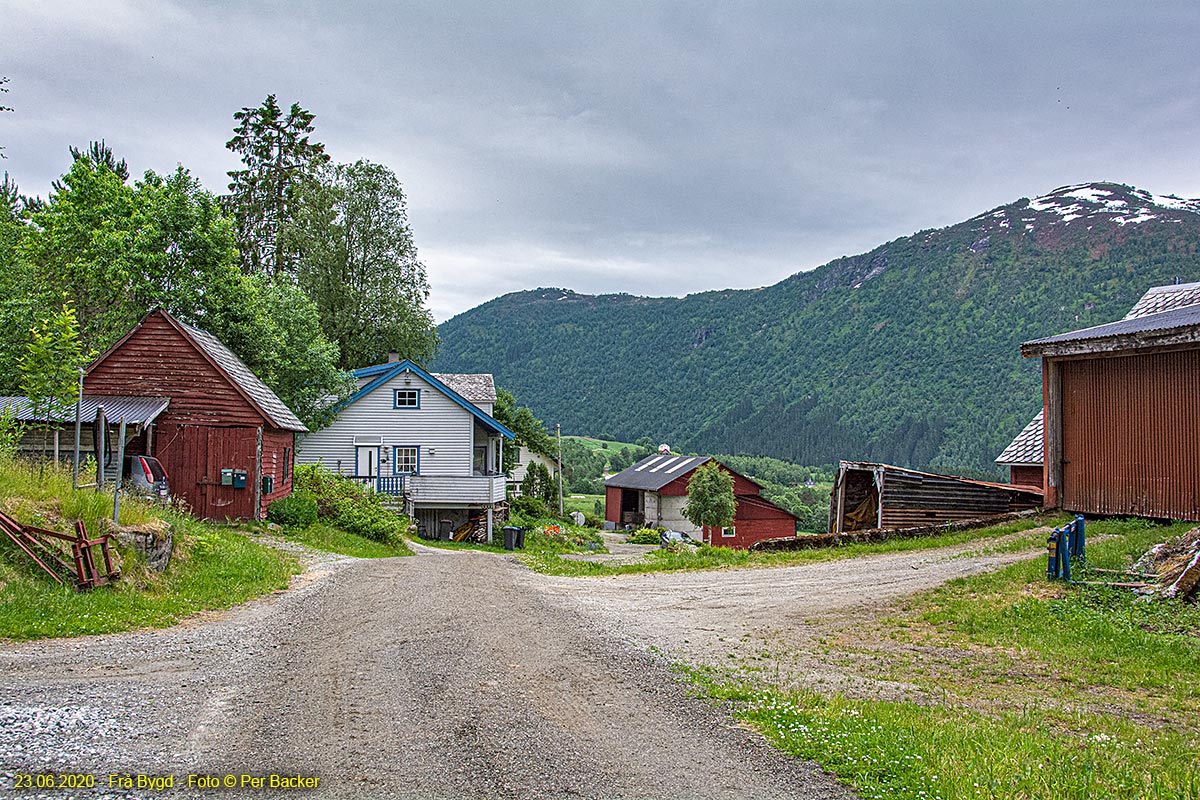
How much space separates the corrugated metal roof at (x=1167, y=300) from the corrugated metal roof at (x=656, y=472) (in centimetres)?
2969

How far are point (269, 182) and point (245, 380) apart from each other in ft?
90.2

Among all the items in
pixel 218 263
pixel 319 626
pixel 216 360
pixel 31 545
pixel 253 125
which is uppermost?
pixel 253 125

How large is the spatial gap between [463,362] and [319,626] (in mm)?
144129

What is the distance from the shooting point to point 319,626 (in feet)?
36.0

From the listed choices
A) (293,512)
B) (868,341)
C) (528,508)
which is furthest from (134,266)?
(868,341)

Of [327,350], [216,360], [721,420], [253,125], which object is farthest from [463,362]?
[216,360]

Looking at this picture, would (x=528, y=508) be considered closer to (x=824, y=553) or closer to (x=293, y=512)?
(x=293, y=512)

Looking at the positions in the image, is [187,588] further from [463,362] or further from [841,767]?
[463,362]

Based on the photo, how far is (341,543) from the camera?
24.2 meters

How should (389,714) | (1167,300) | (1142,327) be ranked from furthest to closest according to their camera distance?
(1167,300), (1142,327), (389,714)

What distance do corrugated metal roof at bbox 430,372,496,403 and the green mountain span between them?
1839 inches

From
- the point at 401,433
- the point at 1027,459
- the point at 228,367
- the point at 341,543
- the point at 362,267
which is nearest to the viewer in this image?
the point at 341,543

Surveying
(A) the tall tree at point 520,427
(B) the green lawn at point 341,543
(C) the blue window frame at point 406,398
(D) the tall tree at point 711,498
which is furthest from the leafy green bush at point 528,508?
(B) the green lawn at point 341,543

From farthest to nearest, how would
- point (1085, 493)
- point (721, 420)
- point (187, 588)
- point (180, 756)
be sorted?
point (721, 420) < point (1085, 493) < point (187, 588) < point (180, 756)
